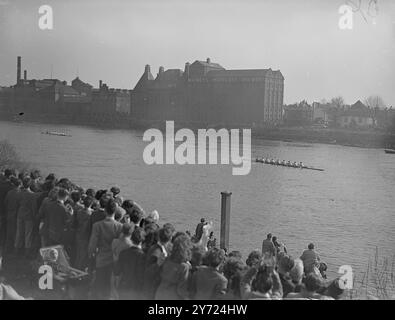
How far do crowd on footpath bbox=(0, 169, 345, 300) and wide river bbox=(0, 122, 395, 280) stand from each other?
381 centimetres

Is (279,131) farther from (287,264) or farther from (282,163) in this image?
(287,264)

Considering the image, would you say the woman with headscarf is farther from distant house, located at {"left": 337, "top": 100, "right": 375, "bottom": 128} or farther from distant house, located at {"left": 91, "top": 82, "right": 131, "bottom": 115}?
distant house, located at {"left": 337, "top": 100, "right": 375, "bottom": 128}

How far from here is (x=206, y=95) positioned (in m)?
10.1

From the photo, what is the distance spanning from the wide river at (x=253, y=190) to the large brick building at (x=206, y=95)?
1.12m

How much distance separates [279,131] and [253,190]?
5660mm

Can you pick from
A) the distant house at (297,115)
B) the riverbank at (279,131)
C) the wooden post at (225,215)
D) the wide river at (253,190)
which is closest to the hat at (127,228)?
the wooden post at (225,215)

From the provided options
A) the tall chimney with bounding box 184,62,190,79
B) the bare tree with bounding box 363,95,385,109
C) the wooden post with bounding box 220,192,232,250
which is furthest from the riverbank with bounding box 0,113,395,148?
the wooden post with bounding box 220,192,232,250

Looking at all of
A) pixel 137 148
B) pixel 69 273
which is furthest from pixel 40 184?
pixel 137 148

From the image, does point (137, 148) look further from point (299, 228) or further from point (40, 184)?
point (40, 184)

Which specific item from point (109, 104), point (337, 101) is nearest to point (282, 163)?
point (337, 101)

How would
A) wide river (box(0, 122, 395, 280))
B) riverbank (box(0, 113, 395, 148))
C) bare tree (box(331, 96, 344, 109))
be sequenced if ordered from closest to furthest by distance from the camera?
wide river (box(0, 122, 395, 280)) → riverbank (box(0, 113, 395, 148)) → bare tree (box(331, 96, 344, 109))

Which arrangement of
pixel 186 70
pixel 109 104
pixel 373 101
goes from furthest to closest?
Answer: pixel 109 104, pixel 373 101, pixel 186 70

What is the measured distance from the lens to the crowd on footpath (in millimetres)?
1522

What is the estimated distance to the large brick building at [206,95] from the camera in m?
8.93
